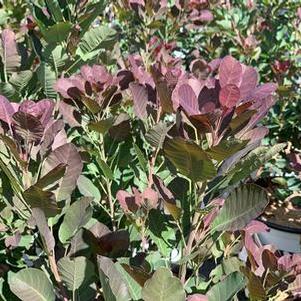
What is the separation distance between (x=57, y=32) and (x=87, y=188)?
0.41 meters

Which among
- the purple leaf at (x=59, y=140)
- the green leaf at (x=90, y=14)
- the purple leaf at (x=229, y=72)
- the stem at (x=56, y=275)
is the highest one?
the green leaf at (x=90, y=14)

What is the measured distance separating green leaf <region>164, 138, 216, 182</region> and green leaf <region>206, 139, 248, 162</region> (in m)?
0.02

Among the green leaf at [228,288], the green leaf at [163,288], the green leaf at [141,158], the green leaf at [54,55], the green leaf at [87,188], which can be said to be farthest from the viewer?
the green leaf at [54,55]

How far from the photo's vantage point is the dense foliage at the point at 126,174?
1018 mm

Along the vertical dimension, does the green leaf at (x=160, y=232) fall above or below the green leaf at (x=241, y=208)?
below

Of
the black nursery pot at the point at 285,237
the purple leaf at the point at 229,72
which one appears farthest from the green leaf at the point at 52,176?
the black nursery pot at the point at 285,237

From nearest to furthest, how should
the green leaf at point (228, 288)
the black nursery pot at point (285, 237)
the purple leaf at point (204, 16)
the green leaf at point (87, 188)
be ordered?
the green leaf at point (228, 288)
the green leaf at point (87, 188)
the black nursery pot at point (285, 237)
the purple leaf at point (204, 16)

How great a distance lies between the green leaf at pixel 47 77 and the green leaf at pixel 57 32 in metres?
0.07

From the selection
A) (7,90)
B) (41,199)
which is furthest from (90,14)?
(41,199)

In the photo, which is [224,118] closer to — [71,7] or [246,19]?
[71,7]

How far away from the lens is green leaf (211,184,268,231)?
1077mm

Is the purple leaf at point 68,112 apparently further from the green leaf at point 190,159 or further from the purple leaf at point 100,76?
the green leaf at point 190,159

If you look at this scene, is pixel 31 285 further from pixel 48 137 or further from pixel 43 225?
pixel 48 137

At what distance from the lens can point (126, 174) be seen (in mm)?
1555
